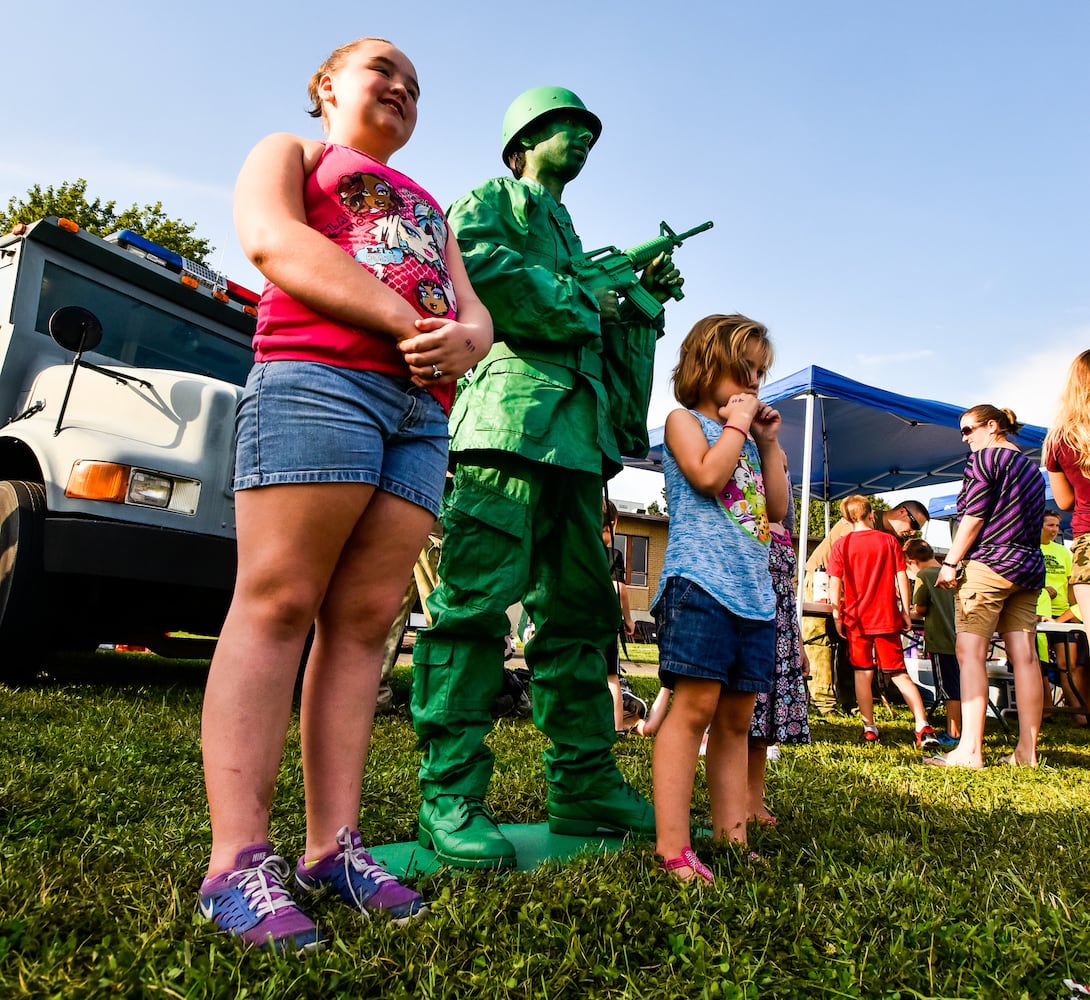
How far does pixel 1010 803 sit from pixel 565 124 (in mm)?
3002

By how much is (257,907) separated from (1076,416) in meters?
4.00

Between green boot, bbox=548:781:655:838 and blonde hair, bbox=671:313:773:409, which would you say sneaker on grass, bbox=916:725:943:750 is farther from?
blonde hair, bbox=671:313:773:409

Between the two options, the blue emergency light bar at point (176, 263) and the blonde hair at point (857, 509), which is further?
the blonde hair at point (857, 509)

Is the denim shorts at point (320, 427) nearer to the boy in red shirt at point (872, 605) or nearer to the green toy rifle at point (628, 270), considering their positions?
the green toy rifle at point (628, 270)

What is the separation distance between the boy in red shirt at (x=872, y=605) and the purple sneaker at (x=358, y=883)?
4.93 meters

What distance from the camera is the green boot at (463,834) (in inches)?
74.0

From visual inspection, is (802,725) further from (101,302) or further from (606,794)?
(101,302)

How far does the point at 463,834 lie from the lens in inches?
76.7

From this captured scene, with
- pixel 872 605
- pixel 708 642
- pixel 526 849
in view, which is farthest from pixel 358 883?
pixel 872 605

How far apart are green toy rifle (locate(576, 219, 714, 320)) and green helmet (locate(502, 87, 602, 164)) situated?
14.9 inches

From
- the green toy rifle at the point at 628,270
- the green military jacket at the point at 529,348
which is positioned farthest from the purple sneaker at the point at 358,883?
the green toy rifle at the point at 628,270

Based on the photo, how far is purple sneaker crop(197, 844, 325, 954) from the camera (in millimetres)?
1289

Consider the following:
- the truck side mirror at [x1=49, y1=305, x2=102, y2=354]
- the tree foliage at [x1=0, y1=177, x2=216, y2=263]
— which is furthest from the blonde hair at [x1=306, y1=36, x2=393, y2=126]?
the tree foliage at [x1=0, y1=177, x2=216, y2=263]

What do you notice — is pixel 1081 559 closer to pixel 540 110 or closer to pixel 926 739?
pixel 926 739
